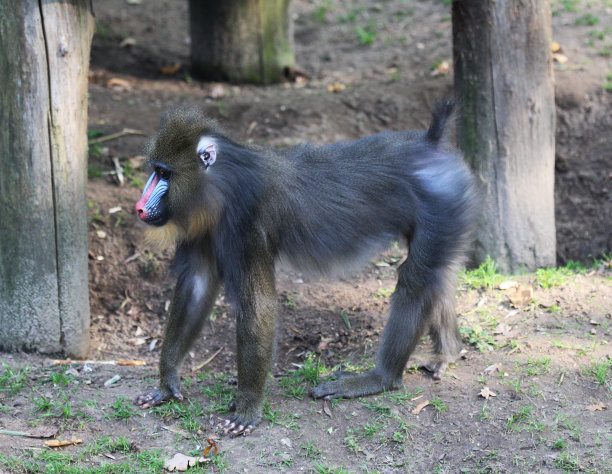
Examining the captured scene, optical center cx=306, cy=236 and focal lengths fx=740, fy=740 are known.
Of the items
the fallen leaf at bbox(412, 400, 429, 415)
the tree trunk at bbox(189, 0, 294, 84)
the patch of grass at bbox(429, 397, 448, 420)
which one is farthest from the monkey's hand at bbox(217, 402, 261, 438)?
the tree trunk at bbox(189, 0, 294, 84)

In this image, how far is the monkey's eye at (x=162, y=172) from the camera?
3627mm

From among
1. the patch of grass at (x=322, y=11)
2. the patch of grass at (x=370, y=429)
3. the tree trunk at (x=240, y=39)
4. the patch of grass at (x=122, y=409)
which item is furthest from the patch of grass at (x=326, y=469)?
the patch of grass at (x=322, y=11)

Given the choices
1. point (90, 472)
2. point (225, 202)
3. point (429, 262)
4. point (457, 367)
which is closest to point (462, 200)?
point (429, 262)

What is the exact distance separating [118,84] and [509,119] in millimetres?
4213

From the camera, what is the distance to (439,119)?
161 inches

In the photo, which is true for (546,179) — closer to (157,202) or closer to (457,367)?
(457,367)

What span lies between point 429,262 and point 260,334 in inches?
38.8

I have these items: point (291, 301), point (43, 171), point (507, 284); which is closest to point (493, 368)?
point (507, 284)

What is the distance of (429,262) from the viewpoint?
3.99m

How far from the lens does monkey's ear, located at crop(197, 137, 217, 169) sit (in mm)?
3613

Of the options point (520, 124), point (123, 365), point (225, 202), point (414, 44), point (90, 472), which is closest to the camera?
point (90, 472)

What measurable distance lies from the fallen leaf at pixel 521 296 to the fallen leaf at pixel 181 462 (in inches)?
92.8

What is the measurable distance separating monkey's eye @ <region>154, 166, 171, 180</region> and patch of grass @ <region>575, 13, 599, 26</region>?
19.2 ft

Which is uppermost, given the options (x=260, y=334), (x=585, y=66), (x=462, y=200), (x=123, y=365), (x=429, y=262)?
(x=585, y=66)
